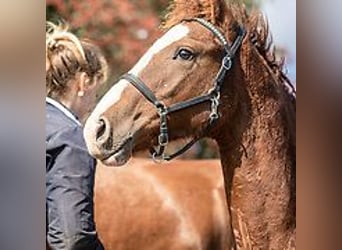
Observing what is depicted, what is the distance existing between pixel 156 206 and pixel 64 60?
0.53 metres

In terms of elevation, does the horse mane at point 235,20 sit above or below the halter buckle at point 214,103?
above

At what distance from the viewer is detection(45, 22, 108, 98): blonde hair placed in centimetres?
181

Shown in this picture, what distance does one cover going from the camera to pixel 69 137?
5.91 ft

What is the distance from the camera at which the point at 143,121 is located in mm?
1787

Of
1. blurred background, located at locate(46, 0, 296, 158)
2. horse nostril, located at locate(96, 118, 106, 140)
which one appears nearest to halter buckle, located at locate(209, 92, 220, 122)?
blurred background, located at locate(46, 0, 296, 158)

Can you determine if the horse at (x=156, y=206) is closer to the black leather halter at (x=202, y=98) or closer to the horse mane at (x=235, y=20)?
the black leather halter at (x=202, y=98)

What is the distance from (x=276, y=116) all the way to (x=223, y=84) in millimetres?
203

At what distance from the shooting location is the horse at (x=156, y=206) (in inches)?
71.2

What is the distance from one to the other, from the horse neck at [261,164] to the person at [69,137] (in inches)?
17.3

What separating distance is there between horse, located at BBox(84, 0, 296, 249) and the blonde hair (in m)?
0.10

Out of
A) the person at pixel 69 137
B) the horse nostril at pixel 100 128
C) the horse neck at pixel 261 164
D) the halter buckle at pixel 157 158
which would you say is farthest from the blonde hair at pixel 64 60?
the horse neck at pixel 261 164

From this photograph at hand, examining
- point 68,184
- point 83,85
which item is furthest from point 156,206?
point 83,85

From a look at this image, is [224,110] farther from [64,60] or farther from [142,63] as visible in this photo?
[64,60]

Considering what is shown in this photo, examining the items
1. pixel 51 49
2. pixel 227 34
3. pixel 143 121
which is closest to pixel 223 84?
pixel 227 34
